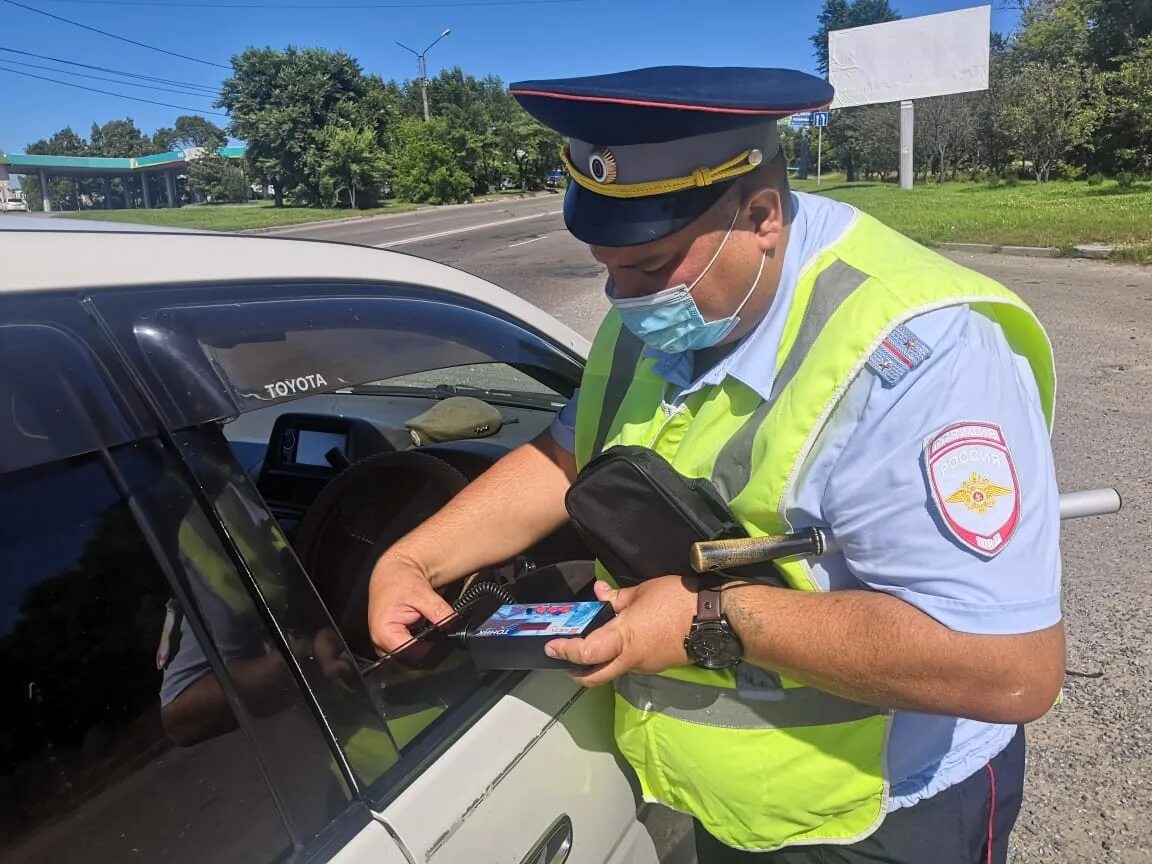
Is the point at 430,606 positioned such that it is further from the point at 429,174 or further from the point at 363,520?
the point at 429,174

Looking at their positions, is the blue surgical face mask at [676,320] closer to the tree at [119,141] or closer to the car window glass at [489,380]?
the car window glass at [489,380]

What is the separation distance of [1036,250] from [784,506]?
1452cm

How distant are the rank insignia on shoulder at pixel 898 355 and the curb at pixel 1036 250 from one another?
13.7 m

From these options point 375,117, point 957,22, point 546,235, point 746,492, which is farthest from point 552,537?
point 375,117

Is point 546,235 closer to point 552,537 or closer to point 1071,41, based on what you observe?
point 552,537

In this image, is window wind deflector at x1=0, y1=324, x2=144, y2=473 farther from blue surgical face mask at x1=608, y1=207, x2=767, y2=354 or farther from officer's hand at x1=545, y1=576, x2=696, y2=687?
blue surgical face mask at x1=608, y1=207, x2=767, y2=354

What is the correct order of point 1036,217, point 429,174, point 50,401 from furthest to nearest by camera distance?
point 429,174
point 1036,217
point 50,401

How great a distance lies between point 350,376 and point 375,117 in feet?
171

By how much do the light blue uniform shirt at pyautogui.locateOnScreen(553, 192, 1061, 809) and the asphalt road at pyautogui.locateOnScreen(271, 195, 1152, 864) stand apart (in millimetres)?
1717

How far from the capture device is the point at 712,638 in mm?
1282

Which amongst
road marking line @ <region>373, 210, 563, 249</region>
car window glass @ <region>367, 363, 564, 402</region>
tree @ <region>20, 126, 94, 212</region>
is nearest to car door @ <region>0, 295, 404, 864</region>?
car window glass @ <region>367, 363, 564, 402</region>

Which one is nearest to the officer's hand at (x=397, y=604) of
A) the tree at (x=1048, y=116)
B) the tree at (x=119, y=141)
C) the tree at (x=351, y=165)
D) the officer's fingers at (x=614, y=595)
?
the officer's fingers at (x=614, y=595)

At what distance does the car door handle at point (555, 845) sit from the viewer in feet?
4.37

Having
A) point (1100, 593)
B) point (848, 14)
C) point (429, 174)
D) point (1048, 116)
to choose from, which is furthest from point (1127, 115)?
point (848, 14)
